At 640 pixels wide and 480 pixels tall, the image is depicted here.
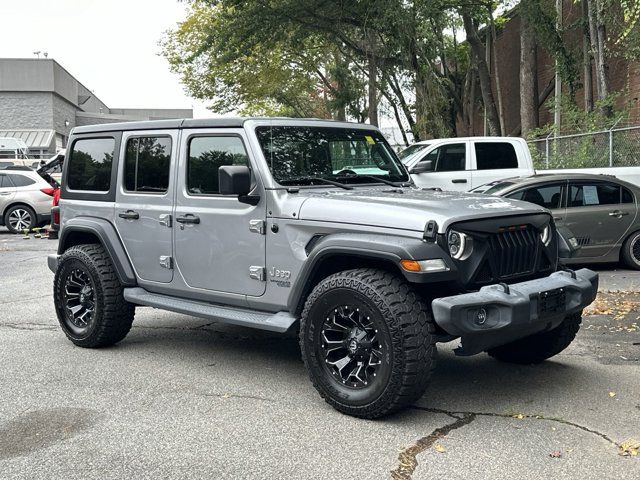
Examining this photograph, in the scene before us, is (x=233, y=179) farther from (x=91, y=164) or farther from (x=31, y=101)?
(x=31, y=101)

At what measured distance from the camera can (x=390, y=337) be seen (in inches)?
175

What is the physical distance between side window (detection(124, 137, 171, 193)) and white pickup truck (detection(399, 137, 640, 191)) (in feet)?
23.4

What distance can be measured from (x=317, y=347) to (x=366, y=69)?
2440 cm

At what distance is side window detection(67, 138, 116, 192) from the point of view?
6.65 metres

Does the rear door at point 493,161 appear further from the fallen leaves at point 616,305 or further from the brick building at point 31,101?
the brick building at point 31,101

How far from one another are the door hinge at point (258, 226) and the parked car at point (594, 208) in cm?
578

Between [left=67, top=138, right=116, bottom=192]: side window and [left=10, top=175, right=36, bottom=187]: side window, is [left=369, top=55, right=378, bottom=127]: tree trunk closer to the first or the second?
[left=10, top=175, right=36, bottom=187]: side window

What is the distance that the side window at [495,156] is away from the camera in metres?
13.2

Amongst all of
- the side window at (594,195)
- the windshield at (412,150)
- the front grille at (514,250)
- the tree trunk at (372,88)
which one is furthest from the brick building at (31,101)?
the front grille at (514,250)

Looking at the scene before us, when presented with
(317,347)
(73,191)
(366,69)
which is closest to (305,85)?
(366,69)

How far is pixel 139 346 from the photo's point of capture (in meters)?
6.73

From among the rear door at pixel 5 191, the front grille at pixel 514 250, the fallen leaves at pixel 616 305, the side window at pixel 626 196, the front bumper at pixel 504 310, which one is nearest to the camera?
the front bumper at pixel 504 310

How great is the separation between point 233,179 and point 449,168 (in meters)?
8.56

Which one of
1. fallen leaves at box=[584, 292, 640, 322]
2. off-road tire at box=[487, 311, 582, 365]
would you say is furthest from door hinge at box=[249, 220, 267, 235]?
fallen leaves at box=[584, 292, 640, 322]
